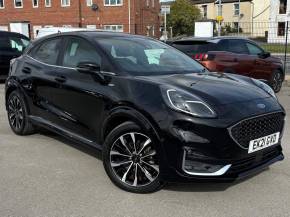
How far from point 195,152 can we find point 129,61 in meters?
1.52

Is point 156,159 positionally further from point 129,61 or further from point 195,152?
point 129,61

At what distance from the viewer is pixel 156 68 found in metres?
4.97

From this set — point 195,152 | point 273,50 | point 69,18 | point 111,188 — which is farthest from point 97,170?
point 69,18

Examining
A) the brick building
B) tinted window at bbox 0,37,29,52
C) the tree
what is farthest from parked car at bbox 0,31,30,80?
the tree

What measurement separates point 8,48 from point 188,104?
36.8 ft

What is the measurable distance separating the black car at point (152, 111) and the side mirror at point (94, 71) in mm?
11

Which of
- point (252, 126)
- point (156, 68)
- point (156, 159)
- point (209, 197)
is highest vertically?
point (156, 68)

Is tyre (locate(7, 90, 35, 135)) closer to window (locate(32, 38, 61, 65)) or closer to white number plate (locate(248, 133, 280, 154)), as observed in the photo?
window (locate(32, 38, 61, 65))

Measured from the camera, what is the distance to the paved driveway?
3.95 metres

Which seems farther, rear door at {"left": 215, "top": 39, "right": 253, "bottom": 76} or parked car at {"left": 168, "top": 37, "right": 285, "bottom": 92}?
rear door at {"left": 215, "top": 39, "right": 253, "bottom": 76}

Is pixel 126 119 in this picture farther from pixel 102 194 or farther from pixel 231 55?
pixel 231 55

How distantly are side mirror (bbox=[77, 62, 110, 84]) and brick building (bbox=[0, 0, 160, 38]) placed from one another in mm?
32725

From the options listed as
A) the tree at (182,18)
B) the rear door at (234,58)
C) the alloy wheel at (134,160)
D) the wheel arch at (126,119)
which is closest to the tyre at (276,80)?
the rear door at (234,58)

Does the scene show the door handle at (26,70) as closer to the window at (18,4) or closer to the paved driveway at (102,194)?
the paved driveway at (102,194)
